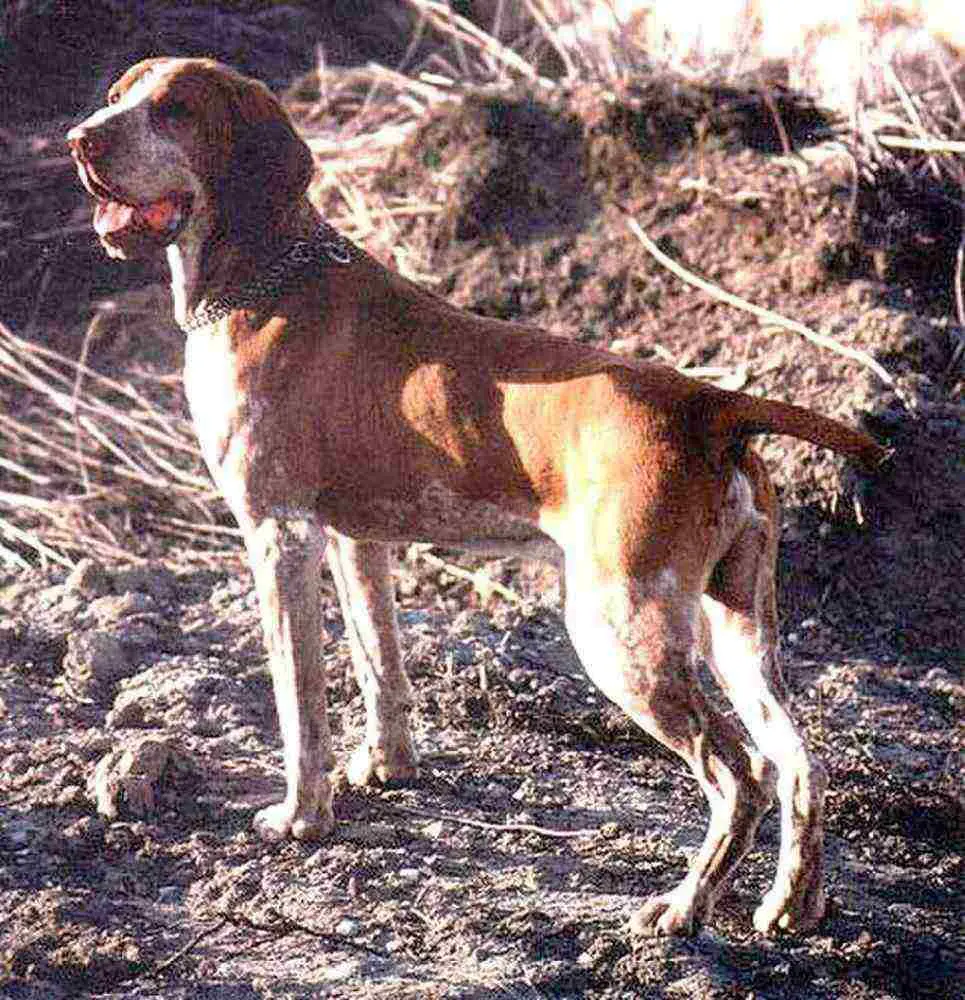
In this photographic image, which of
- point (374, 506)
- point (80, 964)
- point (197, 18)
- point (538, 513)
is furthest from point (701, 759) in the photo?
point (197, 18)

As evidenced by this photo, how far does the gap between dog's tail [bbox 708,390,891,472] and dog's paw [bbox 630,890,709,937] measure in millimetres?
1009

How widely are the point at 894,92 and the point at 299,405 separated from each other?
421 cm

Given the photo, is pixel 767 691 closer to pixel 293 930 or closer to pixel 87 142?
pixel 293 930

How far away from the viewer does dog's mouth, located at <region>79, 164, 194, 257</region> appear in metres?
4.78

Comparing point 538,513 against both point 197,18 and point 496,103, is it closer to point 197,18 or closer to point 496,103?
point 496,103

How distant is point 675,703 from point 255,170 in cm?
169

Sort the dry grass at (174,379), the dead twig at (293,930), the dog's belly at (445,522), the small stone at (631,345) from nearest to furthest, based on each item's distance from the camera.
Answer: the dead twig at (293,930)
the dog's belly at (445,522)
the dry grass at (174,379)
the small stone at (631,345)

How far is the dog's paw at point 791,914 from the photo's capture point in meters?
4.46

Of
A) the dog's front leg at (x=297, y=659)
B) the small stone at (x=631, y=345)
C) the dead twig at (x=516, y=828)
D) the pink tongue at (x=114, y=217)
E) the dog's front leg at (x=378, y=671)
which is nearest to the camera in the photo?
the pink tongue at (x=114, y=217)

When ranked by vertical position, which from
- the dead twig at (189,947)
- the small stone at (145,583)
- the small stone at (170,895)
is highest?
the small stone at (145,583)

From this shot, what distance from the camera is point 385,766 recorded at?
17.5 ft

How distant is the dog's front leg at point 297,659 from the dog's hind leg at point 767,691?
97 cm

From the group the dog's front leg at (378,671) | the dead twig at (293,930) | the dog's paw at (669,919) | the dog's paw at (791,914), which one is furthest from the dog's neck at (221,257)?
the dog's paw at (791,914)

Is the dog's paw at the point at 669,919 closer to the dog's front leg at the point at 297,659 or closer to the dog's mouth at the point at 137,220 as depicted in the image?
the dog's front leg at the point at 297,659
